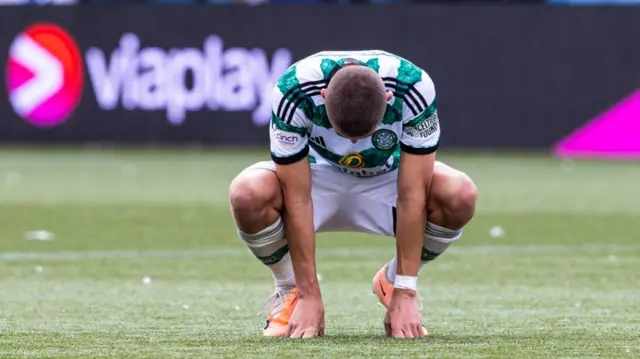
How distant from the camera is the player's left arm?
502 centimetres

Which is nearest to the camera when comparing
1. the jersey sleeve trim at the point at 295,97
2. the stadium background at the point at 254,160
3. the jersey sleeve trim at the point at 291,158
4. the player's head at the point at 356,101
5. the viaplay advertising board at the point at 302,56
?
the player's head at the point at 356,101

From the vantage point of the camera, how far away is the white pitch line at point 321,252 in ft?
26.6

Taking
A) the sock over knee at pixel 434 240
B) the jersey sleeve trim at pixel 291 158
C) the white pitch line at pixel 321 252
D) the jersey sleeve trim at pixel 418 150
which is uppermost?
the jersey sleeve trim at pixel 418 150

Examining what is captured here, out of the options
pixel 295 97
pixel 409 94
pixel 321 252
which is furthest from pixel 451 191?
pixel 321 252

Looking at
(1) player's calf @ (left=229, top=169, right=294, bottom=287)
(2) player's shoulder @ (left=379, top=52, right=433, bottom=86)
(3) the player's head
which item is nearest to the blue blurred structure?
(1) player's calf @ (left=229, top=169, right=294, bottom=287)

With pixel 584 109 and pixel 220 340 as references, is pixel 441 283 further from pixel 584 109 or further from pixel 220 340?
pixel 584 109

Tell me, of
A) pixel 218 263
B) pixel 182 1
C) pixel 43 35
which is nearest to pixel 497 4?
pixel 182 1

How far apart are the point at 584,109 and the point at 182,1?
5.11 meters

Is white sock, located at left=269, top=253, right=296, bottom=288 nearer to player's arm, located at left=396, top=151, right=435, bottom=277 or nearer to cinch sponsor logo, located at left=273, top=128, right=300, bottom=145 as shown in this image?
player's arm, located at left=396, top=151, right=435, bottom=277

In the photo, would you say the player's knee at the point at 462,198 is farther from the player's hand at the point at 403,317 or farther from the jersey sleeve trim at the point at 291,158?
the jersey sleeve trim at the point at 291,158

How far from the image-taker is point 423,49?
695 inches

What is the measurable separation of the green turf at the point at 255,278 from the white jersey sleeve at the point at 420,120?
0.66 metres

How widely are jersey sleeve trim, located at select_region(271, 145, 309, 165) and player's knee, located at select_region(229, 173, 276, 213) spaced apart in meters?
0.10

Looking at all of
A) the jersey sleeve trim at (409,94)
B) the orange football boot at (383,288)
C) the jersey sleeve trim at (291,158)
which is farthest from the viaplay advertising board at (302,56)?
the jersey sleeve trim at (409,94)
